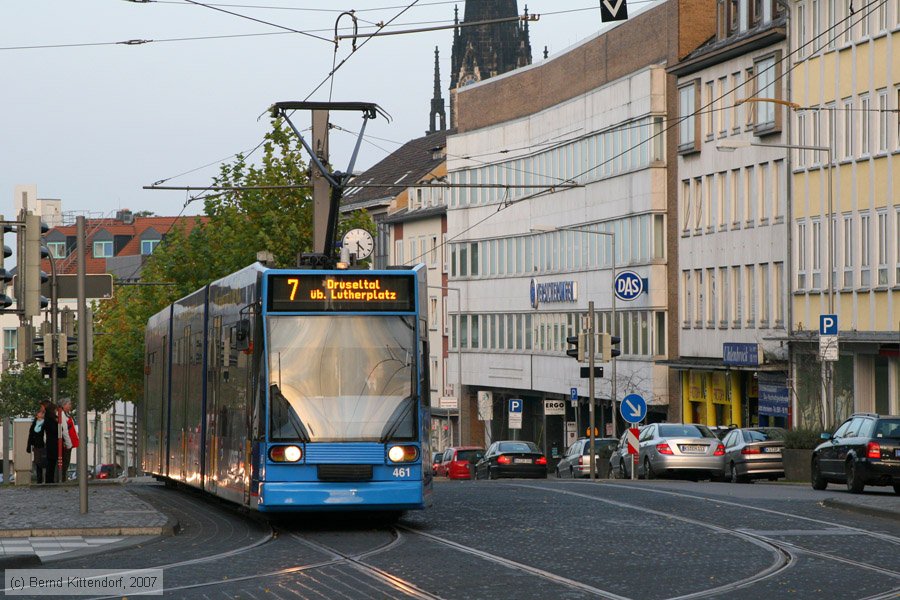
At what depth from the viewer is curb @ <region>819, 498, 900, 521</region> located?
23.1 metres

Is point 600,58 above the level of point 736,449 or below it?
above

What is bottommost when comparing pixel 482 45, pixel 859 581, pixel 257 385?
pixel 859 581

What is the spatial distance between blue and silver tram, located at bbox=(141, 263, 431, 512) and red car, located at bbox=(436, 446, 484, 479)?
127 ft

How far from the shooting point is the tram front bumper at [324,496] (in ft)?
64.8

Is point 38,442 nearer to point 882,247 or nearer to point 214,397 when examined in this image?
point 214,397

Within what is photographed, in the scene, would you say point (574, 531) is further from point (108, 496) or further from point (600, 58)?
point (600, 58)

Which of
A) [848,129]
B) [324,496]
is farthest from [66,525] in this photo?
[848,129]

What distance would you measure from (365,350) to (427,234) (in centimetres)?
8168

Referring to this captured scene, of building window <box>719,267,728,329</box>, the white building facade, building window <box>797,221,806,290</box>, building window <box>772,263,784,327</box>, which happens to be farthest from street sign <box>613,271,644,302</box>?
building window <box>797,221,806,290</box>

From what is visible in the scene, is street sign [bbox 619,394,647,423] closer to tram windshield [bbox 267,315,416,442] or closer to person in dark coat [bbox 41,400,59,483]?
person in dark coat [bbox 41,400,59,483]

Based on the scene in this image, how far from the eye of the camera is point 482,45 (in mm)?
148500

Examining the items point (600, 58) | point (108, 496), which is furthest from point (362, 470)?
point (600, 58)

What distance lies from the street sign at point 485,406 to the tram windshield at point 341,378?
6728 cm

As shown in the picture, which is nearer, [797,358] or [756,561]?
[756,561]
